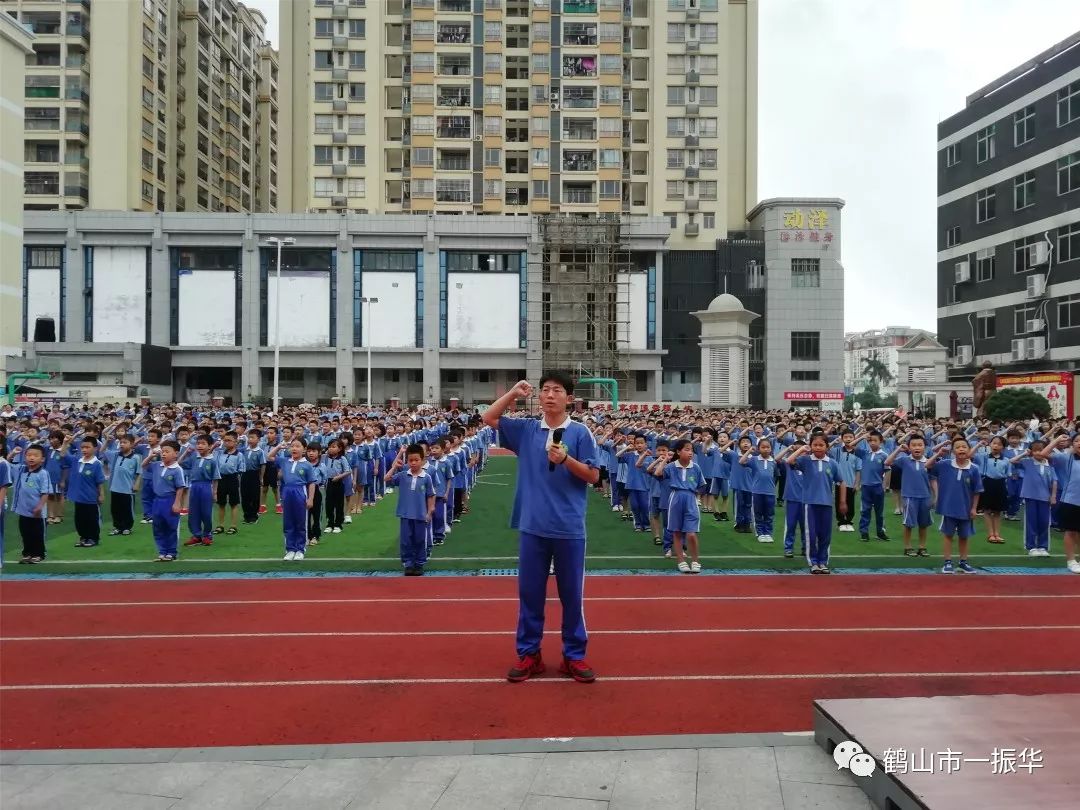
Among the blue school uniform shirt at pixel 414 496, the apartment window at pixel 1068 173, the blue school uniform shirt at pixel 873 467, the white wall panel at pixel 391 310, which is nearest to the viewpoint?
the blue school uniform shirt at pixel 414 496

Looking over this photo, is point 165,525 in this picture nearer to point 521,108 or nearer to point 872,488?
point 872,488

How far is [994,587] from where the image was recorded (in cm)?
944

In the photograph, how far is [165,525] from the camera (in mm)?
11023

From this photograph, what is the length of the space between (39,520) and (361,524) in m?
5.37

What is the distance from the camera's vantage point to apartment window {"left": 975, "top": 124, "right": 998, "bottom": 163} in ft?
137

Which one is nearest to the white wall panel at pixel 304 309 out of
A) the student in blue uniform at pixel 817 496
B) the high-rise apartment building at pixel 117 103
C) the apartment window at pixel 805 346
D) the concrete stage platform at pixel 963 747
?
the high-rise apartment building at pixel 117 103

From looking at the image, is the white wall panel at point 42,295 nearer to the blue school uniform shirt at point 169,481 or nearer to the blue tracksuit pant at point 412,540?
the blue school uniform shirt at point 169,481

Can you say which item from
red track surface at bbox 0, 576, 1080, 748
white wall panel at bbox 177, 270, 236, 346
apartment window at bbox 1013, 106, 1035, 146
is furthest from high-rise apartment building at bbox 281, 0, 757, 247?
red track surface at bbox 0, 576, 1080, 748

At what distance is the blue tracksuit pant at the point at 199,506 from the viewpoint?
12305 millimetres

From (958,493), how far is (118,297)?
173 feet

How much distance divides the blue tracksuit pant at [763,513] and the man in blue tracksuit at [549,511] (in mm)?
7658

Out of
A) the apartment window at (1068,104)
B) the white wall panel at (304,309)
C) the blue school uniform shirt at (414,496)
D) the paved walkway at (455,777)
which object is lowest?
the paved walkway at (455,777)

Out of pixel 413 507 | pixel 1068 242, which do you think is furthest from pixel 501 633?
pixel 1068 242

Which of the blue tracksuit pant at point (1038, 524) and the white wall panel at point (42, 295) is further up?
the white wall panel at point (42, 295)
